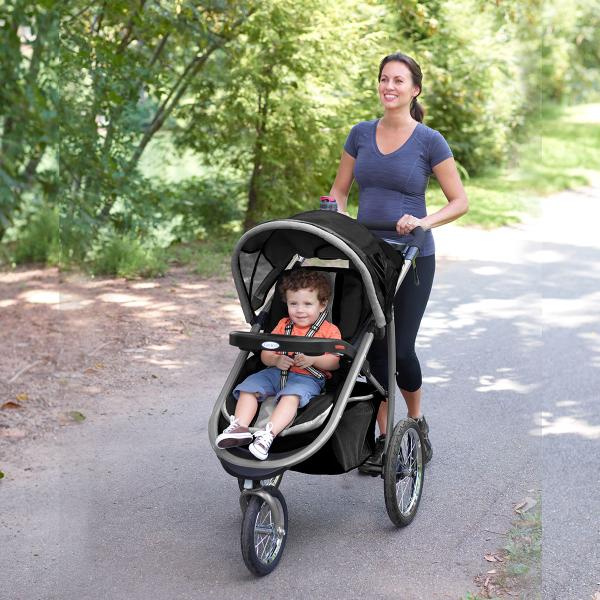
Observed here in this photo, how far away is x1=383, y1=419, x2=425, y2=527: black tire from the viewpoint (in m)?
4.46

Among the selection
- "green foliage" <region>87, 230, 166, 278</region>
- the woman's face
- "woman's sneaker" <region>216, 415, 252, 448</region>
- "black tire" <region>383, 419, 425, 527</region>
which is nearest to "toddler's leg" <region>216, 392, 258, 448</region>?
"woman's sneaker" <region>216, 415, 252, 448</region>

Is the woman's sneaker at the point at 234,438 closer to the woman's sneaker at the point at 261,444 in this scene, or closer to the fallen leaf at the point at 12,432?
the woman's sneaker at the point at 261,444

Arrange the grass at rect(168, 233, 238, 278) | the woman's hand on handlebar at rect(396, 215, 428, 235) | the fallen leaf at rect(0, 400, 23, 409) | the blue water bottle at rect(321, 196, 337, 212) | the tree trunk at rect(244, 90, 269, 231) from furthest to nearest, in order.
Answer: the tree trunk at rect(244, 90, 269, 231)
the grass at rect(168, 233, 238, 278)
the fallen leaf at rect(0, 400, 23, 409)
the blue water bottle at rect(321, 196, 337, 212)
the woman's hand on handlebar at rect(396, 215, 428, 235)

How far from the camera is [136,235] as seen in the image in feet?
35.2

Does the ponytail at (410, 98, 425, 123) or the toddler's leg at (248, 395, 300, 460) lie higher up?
the ponytail at (410, 98, 425, 123)

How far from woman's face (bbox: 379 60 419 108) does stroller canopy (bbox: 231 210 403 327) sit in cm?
68

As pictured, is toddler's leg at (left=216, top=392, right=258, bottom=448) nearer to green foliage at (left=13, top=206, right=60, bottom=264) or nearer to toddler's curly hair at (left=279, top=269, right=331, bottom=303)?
toddler's curly hair at (left=279, top=269, right=331, bottom=303)

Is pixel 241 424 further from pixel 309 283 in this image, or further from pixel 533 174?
pixel 533 174

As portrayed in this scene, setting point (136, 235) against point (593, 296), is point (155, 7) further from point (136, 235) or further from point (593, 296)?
point (593, 296)

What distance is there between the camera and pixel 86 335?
26.4ft

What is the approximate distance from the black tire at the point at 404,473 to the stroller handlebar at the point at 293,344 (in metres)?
0.55

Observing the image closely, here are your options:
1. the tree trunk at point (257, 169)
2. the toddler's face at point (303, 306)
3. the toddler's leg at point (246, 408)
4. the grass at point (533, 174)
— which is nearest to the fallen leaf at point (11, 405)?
the toddler's leg at point (246, 408)

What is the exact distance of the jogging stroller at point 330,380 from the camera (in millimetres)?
4148

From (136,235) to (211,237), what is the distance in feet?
6.46
